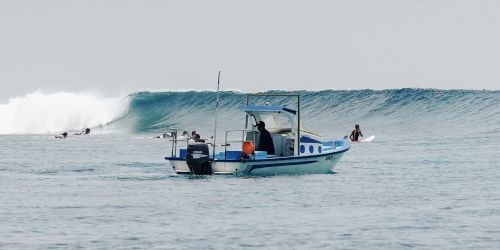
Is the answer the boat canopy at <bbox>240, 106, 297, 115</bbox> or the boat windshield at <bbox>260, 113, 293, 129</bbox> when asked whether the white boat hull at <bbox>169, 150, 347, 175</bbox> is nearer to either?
the boat canopy at <bbox>240, 106, 297, 115</bbox>

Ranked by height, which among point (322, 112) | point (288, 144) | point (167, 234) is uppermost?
point (322, 112)

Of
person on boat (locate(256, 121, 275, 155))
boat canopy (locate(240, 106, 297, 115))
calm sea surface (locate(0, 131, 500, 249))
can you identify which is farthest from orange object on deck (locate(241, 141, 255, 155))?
boat canopy (locate(240, 106, 297, 115))

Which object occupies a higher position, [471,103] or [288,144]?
[471,103]

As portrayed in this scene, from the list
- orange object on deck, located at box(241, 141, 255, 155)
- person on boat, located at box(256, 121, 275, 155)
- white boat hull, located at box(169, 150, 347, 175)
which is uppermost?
person on boat, located at box(256, 121, 275, 155)

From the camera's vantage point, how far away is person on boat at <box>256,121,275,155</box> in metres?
30.4

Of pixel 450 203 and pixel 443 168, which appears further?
pixel 443 168

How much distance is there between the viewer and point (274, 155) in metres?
30.8

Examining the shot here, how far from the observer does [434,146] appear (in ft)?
157

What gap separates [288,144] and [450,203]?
389 inches

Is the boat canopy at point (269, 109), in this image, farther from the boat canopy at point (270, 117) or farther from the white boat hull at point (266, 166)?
the white boat hull at point (266, 166)

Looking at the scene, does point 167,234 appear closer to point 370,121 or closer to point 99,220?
point 99,220

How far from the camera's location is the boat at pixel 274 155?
29.1m

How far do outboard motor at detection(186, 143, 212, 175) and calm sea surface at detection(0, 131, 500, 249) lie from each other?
1.34 feet

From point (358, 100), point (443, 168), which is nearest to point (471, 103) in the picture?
point (358, 100)
